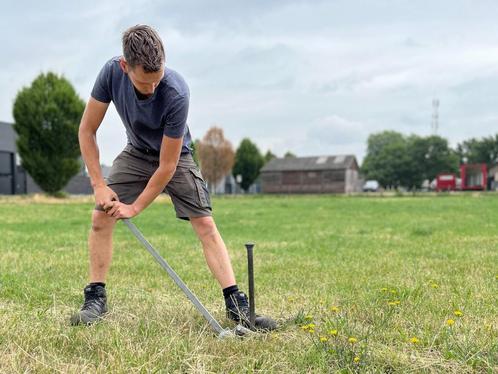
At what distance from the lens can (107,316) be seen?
12.2 ft

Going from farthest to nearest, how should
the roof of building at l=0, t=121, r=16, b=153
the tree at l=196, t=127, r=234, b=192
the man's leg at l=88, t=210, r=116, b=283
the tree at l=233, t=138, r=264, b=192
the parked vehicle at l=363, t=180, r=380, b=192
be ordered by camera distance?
the parked vehicle at l=363, t=180, r=380, b=192
the tree at l=233, t=138, r=264, b=192
the tree at l=196, t=127, r=234, b=192
the roof of building at l=0, t=121, r=16, b=153
the man's leg at l=88, t=210, r=116, b=283

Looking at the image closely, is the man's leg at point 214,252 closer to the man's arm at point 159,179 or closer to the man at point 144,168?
the man at point 144,168

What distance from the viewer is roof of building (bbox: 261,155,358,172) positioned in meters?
71.9

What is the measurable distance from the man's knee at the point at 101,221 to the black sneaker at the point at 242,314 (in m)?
1.05

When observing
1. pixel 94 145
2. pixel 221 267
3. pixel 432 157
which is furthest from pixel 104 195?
pixel 432 157

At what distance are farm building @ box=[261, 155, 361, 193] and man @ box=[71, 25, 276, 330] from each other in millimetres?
68158

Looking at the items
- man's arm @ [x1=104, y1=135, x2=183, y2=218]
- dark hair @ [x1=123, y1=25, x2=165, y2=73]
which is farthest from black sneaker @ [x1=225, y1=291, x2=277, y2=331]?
dark hair @ [x1=123, y1=25, x2=165, y2=73]

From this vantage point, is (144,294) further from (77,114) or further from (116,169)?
(77,114)

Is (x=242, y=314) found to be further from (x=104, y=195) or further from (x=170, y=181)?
(x=104, y=195)

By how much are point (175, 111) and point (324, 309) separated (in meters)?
1.92

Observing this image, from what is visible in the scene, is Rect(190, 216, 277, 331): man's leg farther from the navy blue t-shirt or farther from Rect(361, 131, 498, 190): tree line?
Rect(361, 131, 498, 190): tree line

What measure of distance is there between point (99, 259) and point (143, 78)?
1566 millimetres

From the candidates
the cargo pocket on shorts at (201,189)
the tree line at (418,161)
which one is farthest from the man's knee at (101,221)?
the tree line at (418,161)

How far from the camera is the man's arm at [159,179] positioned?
3.31 meters
